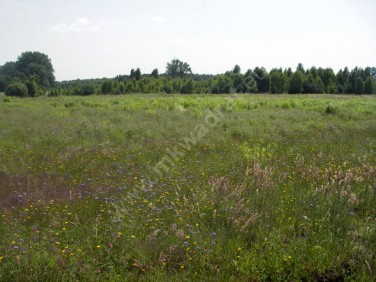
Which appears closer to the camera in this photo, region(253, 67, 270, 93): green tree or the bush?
the bush

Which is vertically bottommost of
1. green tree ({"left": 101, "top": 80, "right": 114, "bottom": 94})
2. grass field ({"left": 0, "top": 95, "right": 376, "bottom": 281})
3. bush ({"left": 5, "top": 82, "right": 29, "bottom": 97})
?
grass field ({"left": 0, "top": 95, "right": 376, "bottom": 281})

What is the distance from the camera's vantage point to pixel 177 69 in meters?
110

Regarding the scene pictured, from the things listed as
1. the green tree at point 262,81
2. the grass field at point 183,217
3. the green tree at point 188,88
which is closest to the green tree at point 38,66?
the green tree at point 188,88

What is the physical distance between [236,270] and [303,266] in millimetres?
705

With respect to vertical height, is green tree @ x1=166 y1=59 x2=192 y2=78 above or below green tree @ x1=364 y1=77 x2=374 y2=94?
above

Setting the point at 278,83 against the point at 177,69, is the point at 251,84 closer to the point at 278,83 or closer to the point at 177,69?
the point at 278,83

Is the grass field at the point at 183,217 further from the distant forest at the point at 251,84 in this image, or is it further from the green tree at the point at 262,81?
the green tree at the point at 262,81

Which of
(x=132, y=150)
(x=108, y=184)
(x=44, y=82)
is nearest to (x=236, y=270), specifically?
(x=108, y=184)

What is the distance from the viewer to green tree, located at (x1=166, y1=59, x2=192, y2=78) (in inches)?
4299

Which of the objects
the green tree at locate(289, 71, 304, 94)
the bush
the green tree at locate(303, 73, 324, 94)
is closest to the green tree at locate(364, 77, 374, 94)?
the green tree at locate(303, 73, 324, 94)

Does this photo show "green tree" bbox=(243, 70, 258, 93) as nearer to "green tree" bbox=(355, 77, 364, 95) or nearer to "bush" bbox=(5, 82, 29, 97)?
"green tree" bbox=(355, 77, 364, 95)

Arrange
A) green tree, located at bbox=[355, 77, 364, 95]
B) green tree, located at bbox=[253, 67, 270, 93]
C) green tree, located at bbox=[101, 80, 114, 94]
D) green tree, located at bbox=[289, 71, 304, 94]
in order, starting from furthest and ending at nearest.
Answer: green tree, located at bbox=[101, 80, 114, 94]
green tree, located at bbox=[355, 77, 364, 95]
green tree, located at bbox=[289, 71, 304, 94]
green tree, located at bbox=[253, 67, 270, 93]

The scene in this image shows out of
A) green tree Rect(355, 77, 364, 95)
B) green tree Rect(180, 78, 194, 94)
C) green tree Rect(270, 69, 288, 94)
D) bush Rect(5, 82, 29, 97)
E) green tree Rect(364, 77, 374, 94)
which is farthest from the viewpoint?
green tree Rect(364, 77, 374, 94)

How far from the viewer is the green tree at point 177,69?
109 m
